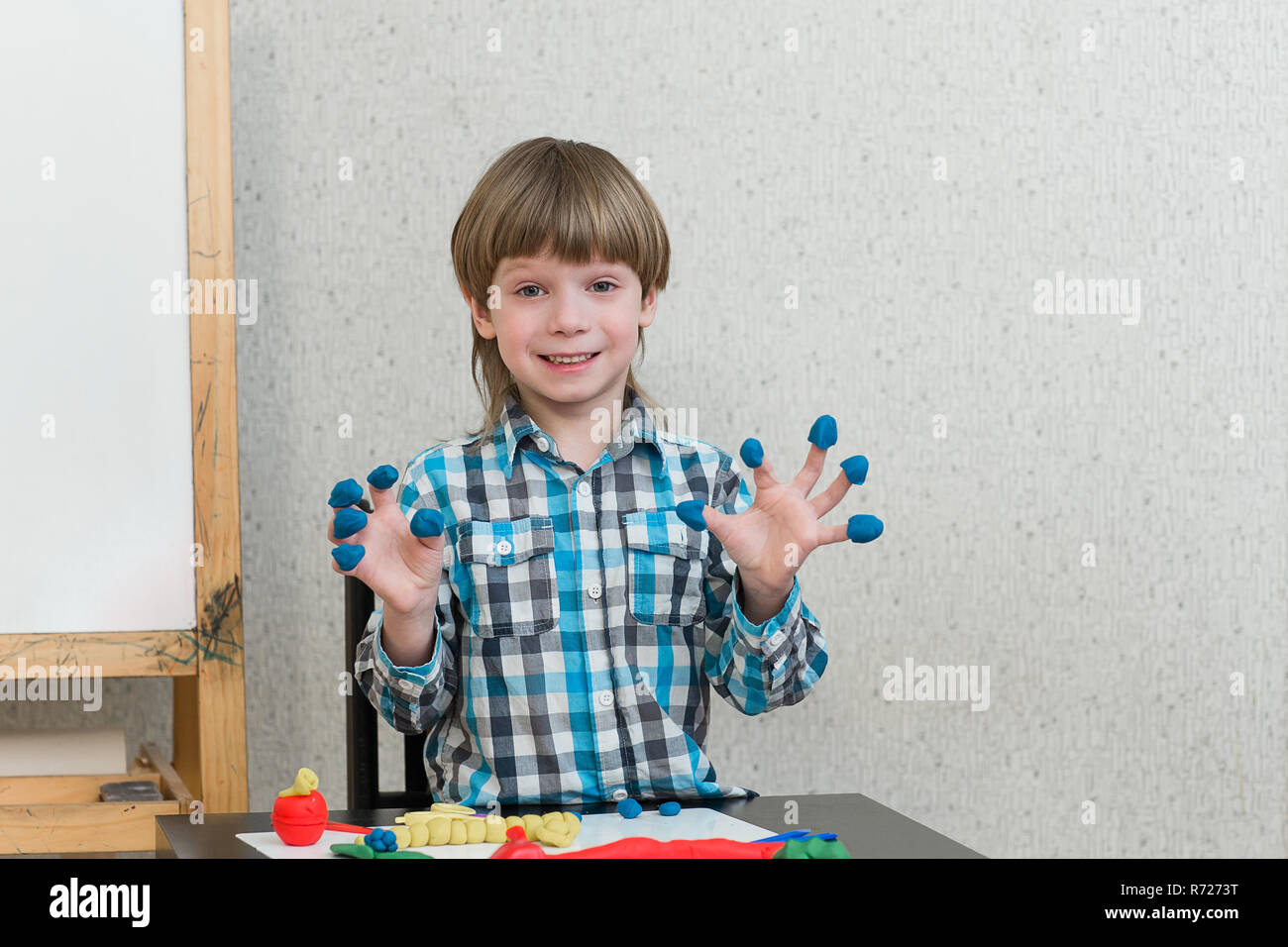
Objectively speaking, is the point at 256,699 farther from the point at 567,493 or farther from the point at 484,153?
the point at 484,153

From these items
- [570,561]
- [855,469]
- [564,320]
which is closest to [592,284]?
[564,320]

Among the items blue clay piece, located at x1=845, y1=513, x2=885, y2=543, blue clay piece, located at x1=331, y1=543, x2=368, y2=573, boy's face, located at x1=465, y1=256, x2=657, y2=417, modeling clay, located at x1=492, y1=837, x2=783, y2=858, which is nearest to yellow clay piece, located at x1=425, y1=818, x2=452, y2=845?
modeling clay, located at x1=492, y1=837, x2=783, y2=858

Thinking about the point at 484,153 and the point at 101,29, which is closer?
the point at 101,29

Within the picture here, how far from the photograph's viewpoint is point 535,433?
1024mm

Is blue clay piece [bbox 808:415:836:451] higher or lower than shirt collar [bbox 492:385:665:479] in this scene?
lower

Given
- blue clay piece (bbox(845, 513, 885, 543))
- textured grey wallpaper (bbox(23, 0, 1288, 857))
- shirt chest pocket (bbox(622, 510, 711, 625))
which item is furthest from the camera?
textured grey wallpaper (bbox(23, 0, 1288, 857))

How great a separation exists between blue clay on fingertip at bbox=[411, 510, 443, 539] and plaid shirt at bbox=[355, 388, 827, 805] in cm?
20

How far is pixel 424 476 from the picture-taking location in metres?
1.04

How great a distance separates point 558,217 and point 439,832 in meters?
0.49

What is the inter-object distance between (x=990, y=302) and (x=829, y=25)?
1.18 feet

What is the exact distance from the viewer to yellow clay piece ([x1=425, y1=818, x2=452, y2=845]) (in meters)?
0.70

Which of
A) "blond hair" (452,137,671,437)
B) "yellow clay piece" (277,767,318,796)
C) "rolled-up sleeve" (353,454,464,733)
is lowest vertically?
"yellow clay piece" (277,767,318,796)

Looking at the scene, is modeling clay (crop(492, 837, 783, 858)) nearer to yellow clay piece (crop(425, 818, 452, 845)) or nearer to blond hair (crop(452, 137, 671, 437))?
yellow clay piece (crop(425, 818, 452, 845))
